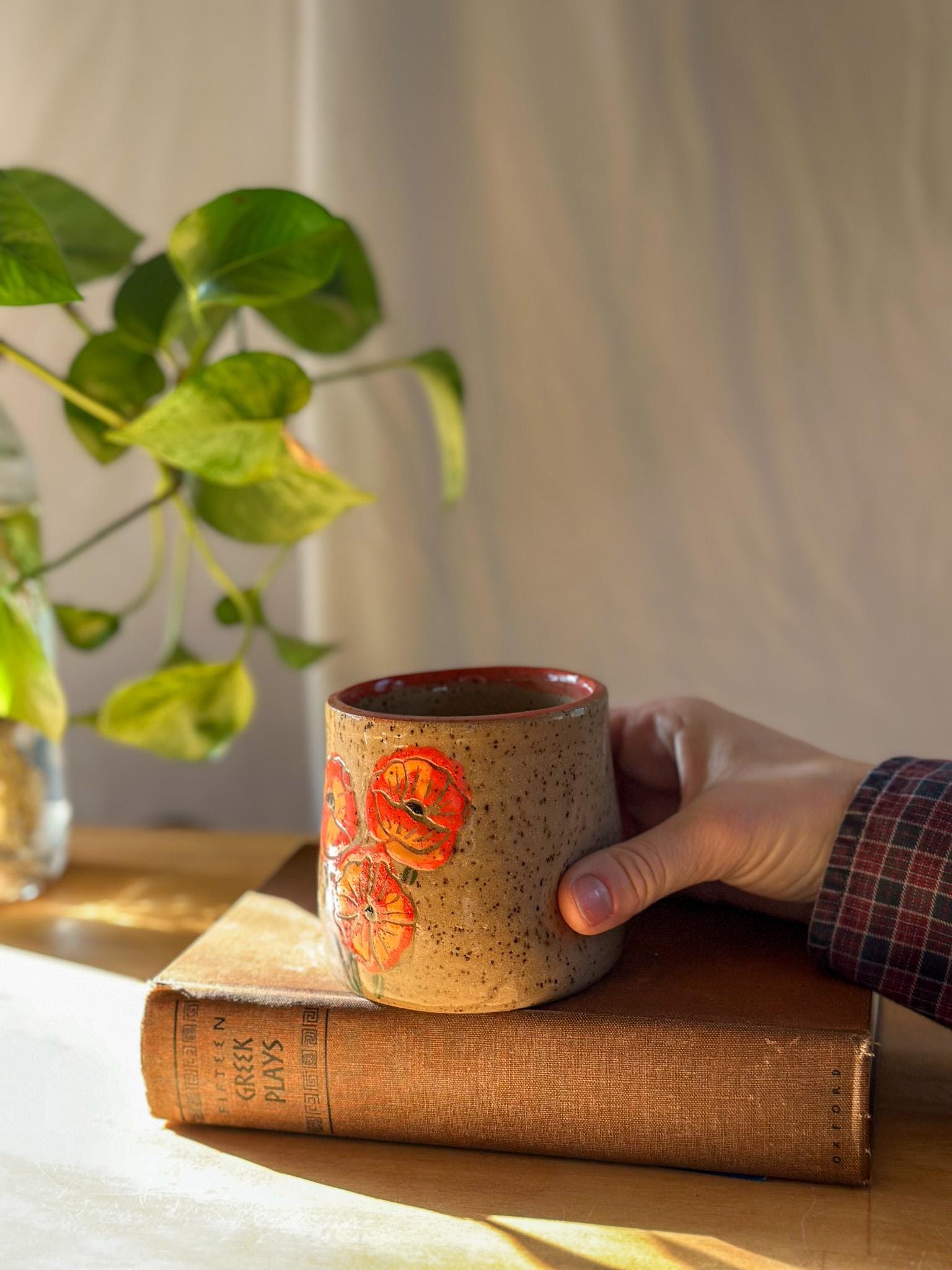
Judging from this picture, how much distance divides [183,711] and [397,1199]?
374mm

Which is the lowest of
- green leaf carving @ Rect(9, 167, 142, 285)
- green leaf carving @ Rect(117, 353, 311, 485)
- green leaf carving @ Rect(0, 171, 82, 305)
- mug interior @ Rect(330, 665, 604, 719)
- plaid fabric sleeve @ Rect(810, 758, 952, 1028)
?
plaid fabric sleeve @ Rect(810, 758, 952, 1028)

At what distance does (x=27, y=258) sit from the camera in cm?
53

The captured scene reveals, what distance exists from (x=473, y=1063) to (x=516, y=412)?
23.9 inches

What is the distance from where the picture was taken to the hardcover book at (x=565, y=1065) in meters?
0.44

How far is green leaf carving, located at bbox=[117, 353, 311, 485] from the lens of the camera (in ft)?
1.84

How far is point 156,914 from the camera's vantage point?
A: 0.73 m

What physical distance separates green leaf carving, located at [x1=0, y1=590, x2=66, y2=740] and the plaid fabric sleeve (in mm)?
397

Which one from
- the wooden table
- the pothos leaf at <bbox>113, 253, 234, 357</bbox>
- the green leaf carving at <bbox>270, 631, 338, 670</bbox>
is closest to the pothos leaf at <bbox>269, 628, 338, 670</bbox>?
the green leaf carving at <bbox>270, 631, 338, 670</bbox>

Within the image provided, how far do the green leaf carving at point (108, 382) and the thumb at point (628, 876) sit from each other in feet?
1.34

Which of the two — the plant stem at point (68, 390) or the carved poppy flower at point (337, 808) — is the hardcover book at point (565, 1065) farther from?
the plant stem at point (68, 390)

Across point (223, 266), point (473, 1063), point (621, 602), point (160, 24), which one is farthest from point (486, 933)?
point (160, 24)

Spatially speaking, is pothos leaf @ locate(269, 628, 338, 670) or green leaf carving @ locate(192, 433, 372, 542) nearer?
green leaf carving @ locate(192, 433, 372, 542)

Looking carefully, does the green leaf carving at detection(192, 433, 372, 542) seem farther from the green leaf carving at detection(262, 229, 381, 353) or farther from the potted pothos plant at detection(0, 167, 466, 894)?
the green leaf carving at detection(262, 229, 381, 353)

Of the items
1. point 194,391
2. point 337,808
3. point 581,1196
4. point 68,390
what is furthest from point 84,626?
point 581,1196
